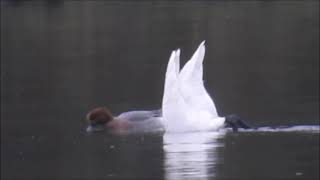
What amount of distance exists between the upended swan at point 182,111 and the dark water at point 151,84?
33 cm

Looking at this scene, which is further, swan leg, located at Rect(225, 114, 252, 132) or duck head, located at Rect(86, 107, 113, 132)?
duck head, located at Rect(86, 107, 113, 132)

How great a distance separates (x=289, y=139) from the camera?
16.0 meters

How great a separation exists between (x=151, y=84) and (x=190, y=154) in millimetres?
9708

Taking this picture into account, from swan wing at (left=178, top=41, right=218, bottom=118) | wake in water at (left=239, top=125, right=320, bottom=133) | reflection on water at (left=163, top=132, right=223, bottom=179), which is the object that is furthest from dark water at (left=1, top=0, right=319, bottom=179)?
swan wing at (left=178, top=41, right=218, bottom=118)

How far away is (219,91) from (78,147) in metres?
6.58

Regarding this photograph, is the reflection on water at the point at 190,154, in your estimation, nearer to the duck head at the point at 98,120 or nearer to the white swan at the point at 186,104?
the white swan at the point at 186,104

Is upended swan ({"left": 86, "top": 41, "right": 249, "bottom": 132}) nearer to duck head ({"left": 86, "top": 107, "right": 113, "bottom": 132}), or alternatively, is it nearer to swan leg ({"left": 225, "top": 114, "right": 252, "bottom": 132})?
swan leg ({"left": 225, "top": 114, "right": 252, "bottom": 132})

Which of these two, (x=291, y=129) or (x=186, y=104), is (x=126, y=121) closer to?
(x=186, y=104)

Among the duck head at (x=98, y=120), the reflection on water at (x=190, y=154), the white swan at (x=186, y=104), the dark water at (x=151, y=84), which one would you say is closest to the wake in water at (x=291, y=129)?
the dark water at (x=151, y=84)

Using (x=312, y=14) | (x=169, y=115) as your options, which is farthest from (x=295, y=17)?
(x=169, y=115)

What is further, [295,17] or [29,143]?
[295,17]

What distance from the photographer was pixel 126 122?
17.9 m

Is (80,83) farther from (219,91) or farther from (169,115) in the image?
(169,115)

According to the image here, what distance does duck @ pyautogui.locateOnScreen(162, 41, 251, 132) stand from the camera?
1719cm
